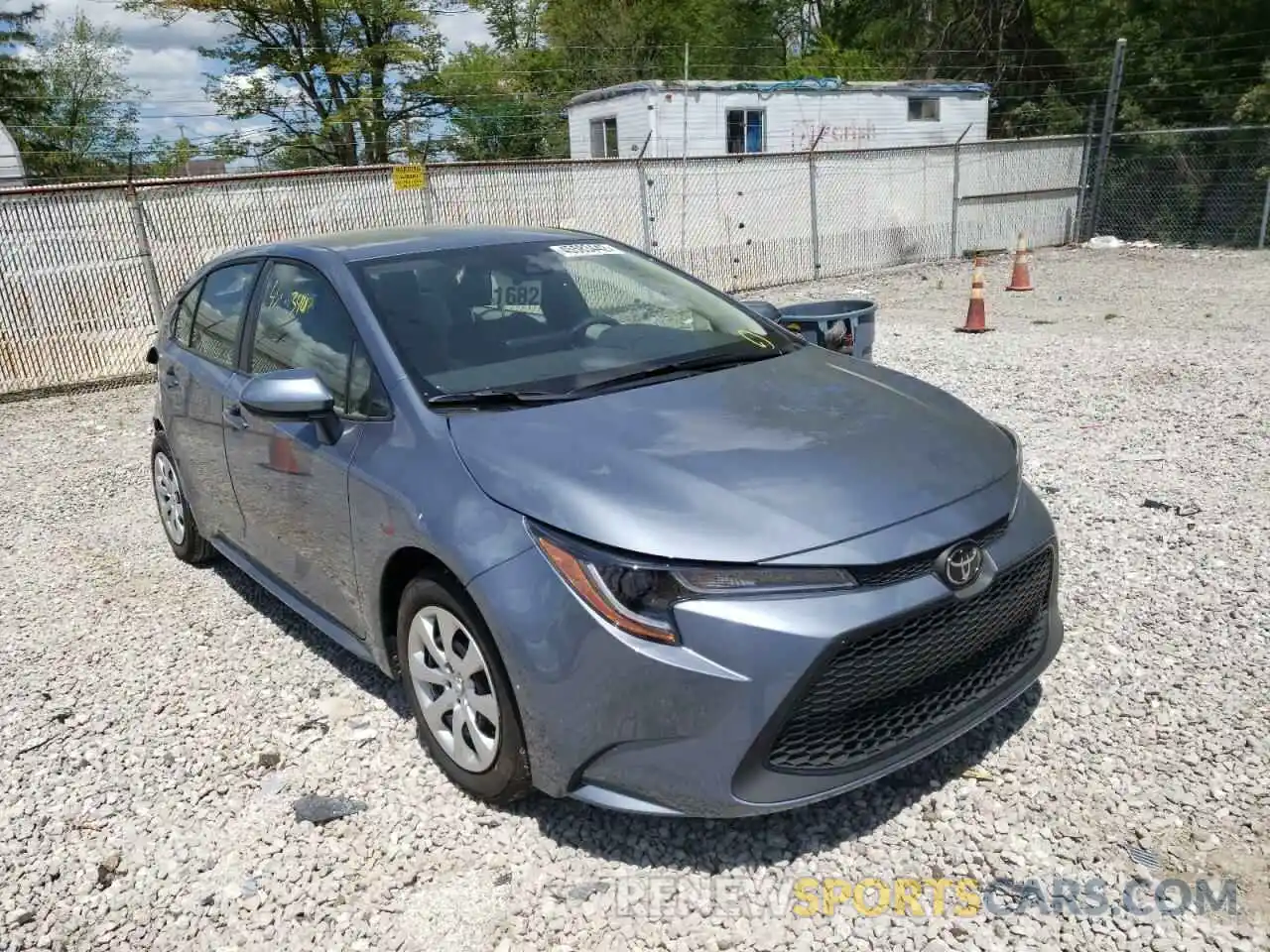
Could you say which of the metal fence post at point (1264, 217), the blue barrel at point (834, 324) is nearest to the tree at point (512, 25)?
the metal fence post at point (1264, 217)

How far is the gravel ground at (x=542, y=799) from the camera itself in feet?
7.82

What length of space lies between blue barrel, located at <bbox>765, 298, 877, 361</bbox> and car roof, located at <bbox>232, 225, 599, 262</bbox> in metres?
2.13

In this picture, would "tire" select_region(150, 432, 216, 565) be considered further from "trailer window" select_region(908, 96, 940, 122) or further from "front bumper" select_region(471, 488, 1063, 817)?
"trailer window" select_region(908, 96, 940, 122)

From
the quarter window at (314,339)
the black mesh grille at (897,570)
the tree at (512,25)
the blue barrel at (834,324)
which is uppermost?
the tree at (512,25)

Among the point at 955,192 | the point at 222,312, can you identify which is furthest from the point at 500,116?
the point at 222,312

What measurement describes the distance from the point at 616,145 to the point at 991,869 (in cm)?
1922

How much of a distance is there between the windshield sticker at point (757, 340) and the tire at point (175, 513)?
2.83m

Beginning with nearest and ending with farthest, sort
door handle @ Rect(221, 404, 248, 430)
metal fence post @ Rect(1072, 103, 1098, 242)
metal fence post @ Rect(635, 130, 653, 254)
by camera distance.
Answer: door handle @ Rect(221, 404, 248, 430)
metal fence post @ Rect(635, 130, 653, 254)
metal fence post @ Rect(1072, 103, 1098, 242)

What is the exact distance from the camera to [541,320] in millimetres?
3404

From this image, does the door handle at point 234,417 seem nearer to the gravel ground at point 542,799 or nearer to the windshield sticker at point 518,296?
the gravel ground at point 542,799

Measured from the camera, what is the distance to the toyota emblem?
2.35 meters

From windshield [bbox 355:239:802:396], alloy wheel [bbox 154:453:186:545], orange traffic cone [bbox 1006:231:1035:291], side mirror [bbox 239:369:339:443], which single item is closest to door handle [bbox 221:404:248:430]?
side mirror [bbox 239:369:339:443]

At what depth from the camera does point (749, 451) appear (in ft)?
8.50

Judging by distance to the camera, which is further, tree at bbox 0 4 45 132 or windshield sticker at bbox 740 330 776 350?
tree at bbox 0 4 45 132
